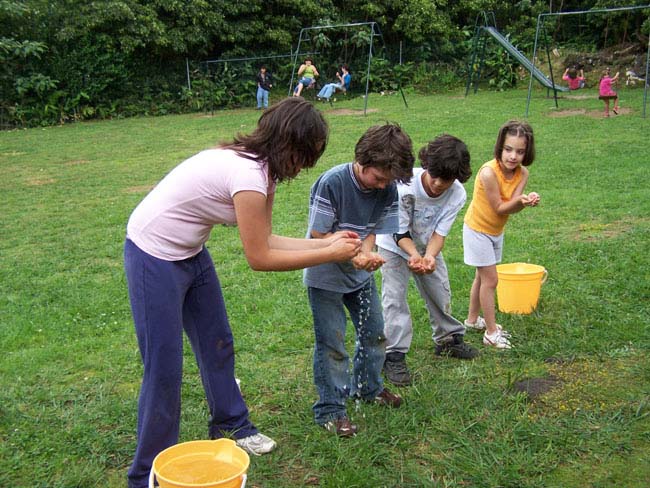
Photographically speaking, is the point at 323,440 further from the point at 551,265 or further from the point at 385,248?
the point at 551,265

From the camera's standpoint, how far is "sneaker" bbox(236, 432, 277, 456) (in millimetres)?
3094

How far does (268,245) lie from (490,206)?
2076mm

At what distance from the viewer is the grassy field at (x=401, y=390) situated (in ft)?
9.82

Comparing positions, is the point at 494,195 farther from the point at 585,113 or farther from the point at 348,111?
the point at 348,111

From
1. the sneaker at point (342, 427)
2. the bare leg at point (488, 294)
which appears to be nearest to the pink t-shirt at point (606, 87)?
the bare leg at point (488, 294)

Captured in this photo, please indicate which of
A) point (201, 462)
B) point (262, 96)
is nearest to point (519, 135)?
point (201, 462)

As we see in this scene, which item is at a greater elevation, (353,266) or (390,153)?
(390,153)

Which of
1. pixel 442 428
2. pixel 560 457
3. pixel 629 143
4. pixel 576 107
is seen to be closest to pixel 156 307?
pixel 442 428

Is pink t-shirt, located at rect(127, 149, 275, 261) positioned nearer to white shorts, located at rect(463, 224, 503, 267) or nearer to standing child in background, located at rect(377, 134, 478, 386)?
standing child in background, located at rect(377, 134, 478, 386)

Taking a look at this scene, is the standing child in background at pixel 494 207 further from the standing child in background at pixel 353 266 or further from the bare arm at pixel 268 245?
the bare arm at pixel 268 245

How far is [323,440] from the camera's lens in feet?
10.4

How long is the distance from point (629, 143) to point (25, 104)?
16.7 meters

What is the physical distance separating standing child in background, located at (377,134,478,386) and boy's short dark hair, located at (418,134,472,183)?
0.04 feet

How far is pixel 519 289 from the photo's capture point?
4.57m
